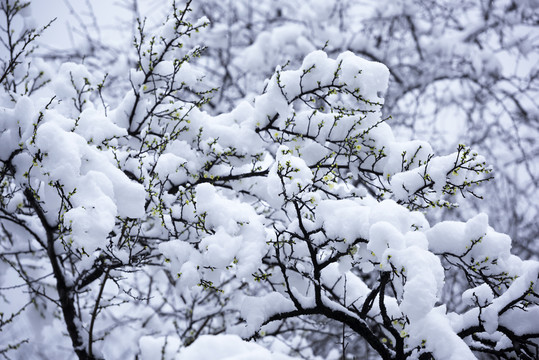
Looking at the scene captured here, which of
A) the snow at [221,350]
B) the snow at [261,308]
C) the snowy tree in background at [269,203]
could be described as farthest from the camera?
the snow at [261,308]

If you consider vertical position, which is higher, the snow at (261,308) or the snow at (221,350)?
the snow at (261,308)

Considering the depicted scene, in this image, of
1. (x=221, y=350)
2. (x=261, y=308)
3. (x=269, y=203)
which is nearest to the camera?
(x=221, y=350)

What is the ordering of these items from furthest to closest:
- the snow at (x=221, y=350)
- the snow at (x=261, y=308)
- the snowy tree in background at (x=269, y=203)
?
the snow at (x=261, y=308)
the snowy tree in background at (x=269, y=203)
the snow at (x=221, y=350)

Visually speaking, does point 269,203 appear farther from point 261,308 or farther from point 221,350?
point 221,350

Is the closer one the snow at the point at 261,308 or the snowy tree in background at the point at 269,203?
the snowy tree in background at the point at 269,203

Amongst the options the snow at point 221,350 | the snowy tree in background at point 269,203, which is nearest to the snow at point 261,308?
the snowy tree in background at point 269,203

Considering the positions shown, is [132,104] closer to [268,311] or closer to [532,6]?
[268,311]

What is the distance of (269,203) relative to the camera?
3094 millimetres

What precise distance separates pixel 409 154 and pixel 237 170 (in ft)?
4.70

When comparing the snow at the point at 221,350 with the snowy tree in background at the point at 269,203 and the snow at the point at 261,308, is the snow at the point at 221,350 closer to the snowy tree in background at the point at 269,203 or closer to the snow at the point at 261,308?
the snowy tree in background at the point at 269,203

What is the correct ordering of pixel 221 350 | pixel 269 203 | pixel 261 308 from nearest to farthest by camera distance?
1. pixel 221 350
2. pixel 261 308
3. pixel 269 203

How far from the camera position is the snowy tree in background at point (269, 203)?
7.15 feet

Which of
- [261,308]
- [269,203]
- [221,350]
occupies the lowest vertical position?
[221,350]

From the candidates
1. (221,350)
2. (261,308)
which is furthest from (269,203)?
(221,350)
